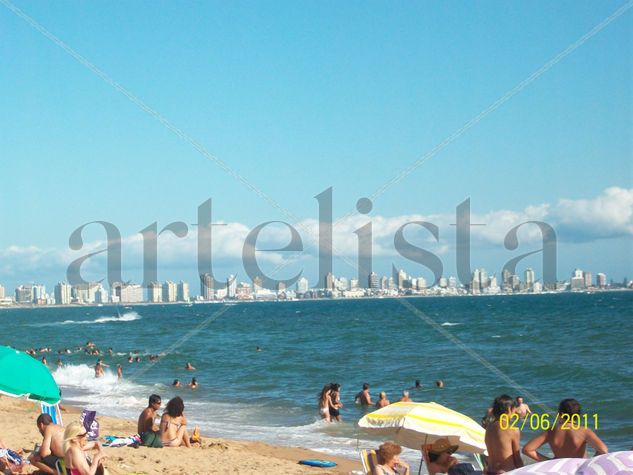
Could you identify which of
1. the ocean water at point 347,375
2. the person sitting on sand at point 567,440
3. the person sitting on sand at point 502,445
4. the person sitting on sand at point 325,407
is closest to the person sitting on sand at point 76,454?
the person sitting on sand at point 502,445

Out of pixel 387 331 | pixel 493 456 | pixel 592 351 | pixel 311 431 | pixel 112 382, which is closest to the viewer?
pixel 493 456

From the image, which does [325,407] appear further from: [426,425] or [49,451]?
[49,451]

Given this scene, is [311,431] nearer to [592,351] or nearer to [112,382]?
[112,382]

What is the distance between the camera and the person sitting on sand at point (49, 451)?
11.0m

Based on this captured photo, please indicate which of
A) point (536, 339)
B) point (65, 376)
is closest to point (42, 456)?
point (65, 376)

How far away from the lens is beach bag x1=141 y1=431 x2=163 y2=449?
14492 millimetres

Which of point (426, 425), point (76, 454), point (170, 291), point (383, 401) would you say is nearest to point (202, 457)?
point (76, 454)

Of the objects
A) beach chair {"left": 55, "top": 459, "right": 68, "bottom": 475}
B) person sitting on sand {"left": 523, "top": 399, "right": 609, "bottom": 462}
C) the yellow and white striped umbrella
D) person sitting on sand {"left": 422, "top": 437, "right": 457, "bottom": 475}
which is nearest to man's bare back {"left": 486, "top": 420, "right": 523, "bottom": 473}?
person sitting on sand {"left": 523, "top": 399, "right": 609, "bottom": 462}

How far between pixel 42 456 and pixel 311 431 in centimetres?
996

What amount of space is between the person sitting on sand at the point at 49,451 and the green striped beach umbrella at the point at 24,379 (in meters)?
0.49

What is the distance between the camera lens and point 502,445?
9414 millimetres

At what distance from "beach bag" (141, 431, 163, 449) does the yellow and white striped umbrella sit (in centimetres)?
443

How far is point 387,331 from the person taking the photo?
2844 inches

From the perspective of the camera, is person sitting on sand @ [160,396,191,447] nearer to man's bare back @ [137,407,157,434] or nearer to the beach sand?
man's bare back @ [137,407,157,434]
